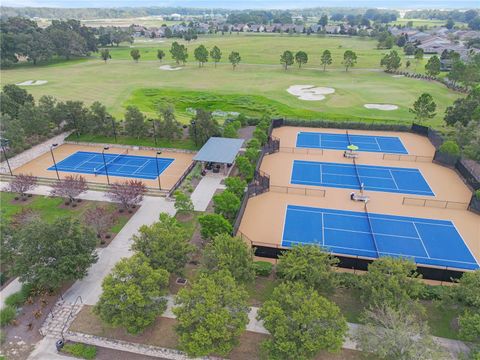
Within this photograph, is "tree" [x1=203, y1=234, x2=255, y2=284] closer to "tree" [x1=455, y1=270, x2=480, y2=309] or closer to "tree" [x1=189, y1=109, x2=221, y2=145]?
"tree" [x1=455, y1=270, x2=480, y2=309]

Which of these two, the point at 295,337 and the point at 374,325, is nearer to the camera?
the point at 295,337

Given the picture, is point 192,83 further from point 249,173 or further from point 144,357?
point 144,357

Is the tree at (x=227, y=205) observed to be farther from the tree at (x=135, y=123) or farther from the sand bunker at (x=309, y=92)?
the sand bunker at (x=309, y=92)

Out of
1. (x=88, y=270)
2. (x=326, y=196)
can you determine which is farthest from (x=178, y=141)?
(x=88, y=270)

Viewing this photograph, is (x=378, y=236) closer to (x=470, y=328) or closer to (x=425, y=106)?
(x=470, y=328)

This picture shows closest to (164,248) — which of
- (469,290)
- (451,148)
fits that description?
(469,290)

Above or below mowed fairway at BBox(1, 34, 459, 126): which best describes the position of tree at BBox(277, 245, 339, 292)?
above

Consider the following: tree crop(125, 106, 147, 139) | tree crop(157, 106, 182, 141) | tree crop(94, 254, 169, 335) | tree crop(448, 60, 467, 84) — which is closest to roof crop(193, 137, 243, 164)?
tree crop(157, 106, 182, 141)
